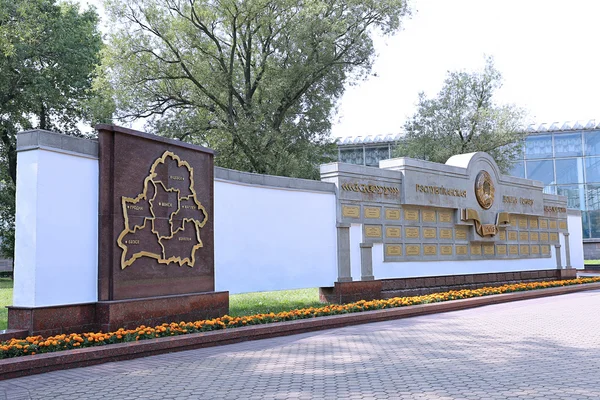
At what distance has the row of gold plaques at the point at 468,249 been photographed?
16.5 m

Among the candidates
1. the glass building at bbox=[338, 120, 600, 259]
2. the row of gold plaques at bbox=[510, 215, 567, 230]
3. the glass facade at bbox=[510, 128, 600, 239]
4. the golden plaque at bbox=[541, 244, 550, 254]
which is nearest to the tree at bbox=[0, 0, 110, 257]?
the row of gold plaques at bbox=[510, 215, 567, 230]

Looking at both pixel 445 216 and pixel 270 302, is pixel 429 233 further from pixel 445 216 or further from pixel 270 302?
pixel 270 302

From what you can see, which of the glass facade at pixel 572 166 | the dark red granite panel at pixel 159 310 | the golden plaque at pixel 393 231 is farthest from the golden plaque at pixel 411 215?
the glass facade at pixel 572 166

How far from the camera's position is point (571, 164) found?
45.4 m

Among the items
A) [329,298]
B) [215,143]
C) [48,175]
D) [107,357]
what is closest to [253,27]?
[215,143]

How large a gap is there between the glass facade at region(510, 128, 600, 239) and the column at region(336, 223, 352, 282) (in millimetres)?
33681

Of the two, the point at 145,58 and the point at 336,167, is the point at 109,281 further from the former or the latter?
the point at 145,58

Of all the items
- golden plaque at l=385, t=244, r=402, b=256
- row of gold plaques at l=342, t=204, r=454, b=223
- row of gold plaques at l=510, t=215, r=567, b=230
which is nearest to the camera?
row of gold plaques at l=342, t=204, r=454, b=223

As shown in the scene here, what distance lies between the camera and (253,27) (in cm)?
2438

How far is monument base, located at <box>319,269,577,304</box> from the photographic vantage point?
14945 mm

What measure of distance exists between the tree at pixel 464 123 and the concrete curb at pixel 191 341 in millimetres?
15900

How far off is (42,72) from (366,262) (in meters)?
18.3

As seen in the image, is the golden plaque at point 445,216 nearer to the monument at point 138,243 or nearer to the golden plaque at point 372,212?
the golden plaque at point 372,212

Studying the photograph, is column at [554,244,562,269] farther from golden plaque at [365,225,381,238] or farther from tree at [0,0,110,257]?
tree at [0,0,110,257]
